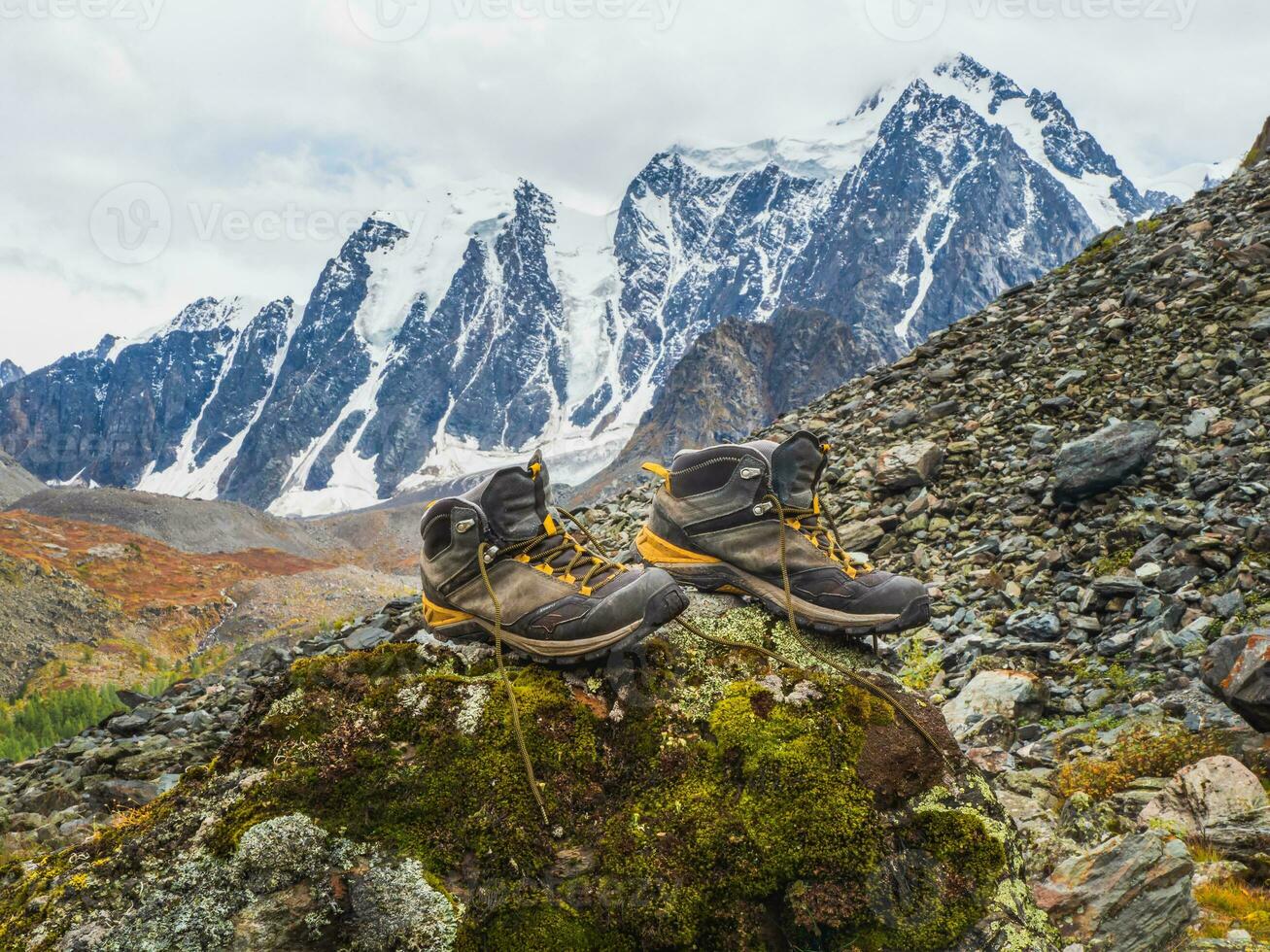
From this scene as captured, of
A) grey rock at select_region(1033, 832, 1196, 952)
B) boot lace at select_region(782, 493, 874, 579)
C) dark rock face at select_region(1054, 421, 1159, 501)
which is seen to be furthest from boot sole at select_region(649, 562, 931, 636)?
dark rock face at select_region(1054, 421, 1159, 501)

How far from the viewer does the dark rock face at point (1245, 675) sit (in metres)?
5.00

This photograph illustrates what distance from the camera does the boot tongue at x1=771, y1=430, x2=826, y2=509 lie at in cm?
421

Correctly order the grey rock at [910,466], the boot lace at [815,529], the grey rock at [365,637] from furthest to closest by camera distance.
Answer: the grey rock at [365,637], the grey rock at [910,466], the boot lace at [815,529]

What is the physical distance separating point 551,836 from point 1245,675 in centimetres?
508

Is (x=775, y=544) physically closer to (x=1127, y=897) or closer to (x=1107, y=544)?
(x=1127, y=897)

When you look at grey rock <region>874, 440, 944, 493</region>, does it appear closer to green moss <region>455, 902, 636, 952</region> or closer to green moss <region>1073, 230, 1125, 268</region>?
green moss <region>1073, 230, 1125, 268</region>

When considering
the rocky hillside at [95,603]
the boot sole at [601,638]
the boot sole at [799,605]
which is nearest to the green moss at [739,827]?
the boot sole at [601,638]

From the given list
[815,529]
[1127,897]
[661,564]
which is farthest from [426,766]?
[1127,897]

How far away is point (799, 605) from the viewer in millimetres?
4074

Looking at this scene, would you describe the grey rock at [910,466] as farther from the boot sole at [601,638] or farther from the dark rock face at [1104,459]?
the boot sole at [601,638]

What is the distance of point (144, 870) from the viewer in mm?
2615

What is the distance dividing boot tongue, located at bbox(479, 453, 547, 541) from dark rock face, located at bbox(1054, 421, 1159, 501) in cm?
832

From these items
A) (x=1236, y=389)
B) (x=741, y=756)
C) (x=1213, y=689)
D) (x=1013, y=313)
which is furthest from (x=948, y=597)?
(x=1013, y=313)

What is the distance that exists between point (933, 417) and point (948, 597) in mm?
5597
